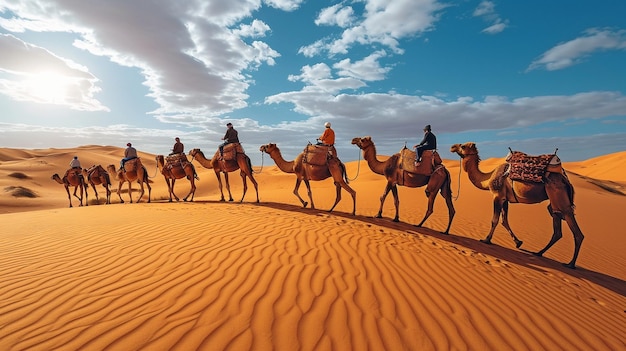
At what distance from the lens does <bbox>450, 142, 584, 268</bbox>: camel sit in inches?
261

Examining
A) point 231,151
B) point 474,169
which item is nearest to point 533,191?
point 474,169

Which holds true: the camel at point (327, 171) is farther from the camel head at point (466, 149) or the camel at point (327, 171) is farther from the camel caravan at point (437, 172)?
the camel head at point (466, 149)

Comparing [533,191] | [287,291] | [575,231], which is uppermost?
[533,191]

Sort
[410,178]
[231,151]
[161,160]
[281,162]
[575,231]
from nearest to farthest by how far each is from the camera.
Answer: [575,231], [410,178], [281,162], [231,151], [161,160]

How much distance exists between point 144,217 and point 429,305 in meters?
8.40

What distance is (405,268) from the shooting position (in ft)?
16.0

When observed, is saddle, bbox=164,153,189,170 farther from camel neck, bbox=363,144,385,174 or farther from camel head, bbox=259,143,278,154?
camel neck, bbox=363,144,385,174

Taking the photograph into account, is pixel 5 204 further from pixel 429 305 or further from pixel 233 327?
pixel 429 305

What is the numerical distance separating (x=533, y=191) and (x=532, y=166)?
1.92ft

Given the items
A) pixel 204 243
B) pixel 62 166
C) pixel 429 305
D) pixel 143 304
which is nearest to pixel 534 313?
pixel 429 305

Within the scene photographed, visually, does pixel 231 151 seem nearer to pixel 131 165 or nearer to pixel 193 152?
pixel 193 152

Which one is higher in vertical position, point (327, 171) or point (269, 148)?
point (269, 148)

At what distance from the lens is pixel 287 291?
3.76 metres

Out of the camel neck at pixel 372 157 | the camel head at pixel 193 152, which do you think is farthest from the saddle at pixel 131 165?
the camel neck at pixel 372 157
